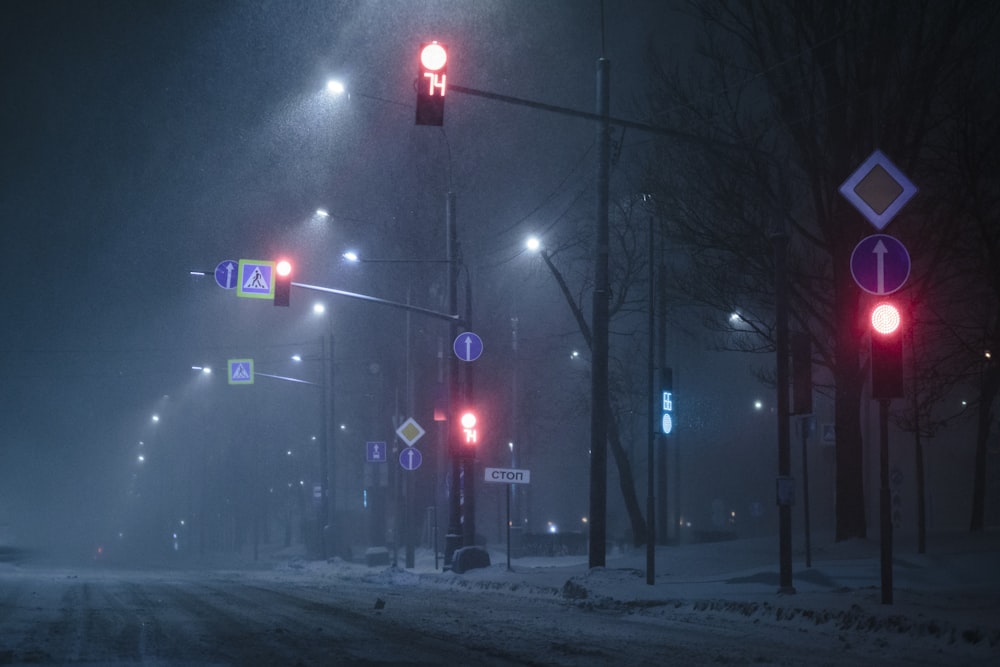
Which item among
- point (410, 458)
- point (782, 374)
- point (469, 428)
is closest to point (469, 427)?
point (469, 428)

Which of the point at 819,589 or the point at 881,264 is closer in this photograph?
the point at 881,264

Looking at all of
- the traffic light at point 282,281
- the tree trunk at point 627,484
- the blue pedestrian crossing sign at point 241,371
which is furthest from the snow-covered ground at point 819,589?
the blue pedestrian crossing sign at point 241,371

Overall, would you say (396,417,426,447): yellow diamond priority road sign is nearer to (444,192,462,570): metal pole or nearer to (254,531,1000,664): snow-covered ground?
(444,192,462,570): metal pole

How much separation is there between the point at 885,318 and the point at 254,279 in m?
16.7

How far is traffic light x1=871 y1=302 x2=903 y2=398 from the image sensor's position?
40.9 ft

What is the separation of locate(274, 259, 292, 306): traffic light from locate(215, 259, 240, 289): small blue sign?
2.00 m

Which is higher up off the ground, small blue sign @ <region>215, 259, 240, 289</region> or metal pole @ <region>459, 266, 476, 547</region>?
small blue sign @ <region>215, 259, 240, 289</region>

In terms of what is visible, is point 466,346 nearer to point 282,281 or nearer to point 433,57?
point 282,281

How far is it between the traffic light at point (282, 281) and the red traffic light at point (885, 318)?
14.9 metres

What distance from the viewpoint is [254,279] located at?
1004 inches

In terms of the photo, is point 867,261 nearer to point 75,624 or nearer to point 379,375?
point 75,624

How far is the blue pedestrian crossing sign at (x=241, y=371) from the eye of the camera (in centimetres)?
3888

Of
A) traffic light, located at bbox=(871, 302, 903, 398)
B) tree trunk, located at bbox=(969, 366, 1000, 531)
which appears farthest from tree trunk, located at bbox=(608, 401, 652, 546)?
traffic light, located at bbox=(871, 302, 903, 398)

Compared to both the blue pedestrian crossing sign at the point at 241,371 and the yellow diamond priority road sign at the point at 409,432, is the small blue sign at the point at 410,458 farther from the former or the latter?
the blue pedestrian crossing sign at the point at 241,371
